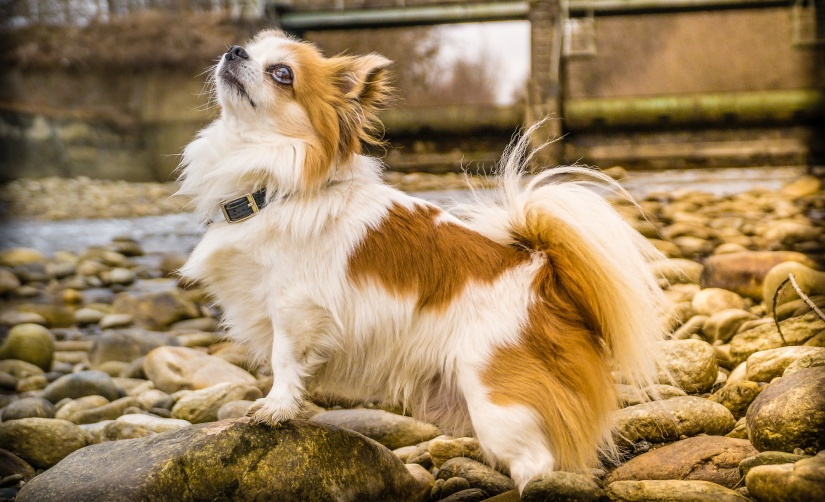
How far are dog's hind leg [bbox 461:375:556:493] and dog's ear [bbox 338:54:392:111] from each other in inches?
46.9

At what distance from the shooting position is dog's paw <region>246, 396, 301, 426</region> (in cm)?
243

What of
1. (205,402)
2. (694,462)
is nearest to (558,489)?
(694,462)

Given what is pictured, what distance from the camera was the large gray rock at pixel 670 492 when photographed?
2311 mm

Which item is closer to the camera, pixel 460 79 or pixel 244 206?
→ pixel 244 206

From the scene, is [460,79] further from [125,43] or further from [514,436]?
[514,436]

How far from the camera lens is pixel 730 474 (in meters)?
2.63

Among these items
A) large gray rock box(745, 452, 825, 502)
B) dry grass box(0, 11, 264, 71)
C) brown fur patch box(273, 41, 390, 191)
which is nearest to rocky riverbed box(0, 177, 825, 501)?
large gray rock box(745, 452, 825, 502)

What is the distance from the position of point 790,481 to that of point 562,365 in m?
0.76

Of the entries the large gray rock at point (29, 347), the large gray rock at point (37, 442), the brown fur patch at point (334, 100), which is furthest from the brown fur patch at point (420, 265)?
the large gray rock at point (29, 347)

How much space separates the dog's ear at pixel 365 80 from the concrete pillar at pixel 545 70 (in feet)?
23.1

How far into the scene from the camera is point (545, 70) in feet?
32.4

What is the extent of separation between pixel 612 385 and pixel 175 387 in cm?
253

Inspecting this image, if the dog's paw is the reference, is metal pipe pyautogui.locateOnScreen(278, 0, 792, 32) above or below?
above

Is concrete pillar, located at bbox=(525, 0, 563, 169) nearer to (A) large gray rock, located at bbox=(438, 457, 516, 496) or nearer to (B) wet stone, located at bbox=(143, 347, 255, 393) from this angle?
(B) wet stone, located at bbox=(143, 347, 255, 393)
